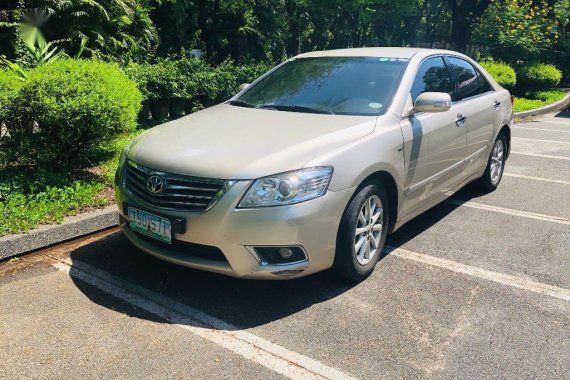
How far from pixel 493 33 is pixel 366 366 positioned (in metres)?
17.8

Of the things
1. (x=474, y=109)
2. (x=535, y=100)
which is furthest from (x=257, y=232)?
(x=535, y=100)

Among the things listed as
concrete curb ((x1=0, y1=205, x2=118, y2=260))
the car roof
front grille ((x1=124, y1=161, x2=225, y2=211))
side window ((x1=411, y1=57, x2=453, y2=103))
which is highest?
the car roof

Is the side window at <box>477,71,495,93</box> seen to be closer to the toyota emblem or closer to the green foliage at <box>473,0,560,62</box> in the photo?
the toyota emblem

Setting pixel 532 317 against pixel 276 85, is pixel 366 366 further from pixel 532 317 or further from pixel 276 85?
pixel 276 85

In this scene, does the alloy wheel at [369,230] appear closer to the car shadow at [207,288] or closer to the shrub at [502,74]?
the car shadow at [207,288]

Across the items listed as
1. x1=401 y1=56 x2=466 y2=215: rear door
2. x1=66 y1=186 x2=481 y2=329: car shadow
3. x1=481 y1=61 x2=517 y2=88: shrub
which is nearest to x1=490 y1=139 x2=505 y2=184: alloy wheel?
x1=401 y1=56 x2=466 y2=215: rear door

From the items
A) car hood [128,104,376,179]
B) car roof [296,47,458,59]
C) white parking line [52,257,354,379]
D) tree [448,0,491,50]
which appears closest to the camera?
white parking line [52,257,354,379]

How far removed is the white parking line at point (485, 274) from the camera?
369 centimetres

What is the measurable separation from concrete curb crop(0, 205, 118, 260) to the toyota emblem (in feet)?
4.35

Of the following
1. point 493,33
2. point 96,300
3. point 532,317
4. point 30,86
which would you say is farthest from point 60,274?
point 493,33

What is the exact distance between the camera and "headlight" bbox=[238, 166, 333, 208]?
3.13 metres

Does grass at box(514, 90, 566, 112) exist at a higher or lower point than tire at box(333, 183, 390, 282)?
lower

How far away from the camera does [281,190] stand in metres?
3.14

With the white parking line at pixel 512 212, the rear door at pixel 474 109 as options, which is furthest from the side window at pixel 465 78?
the white parking line at pixel 512 212
